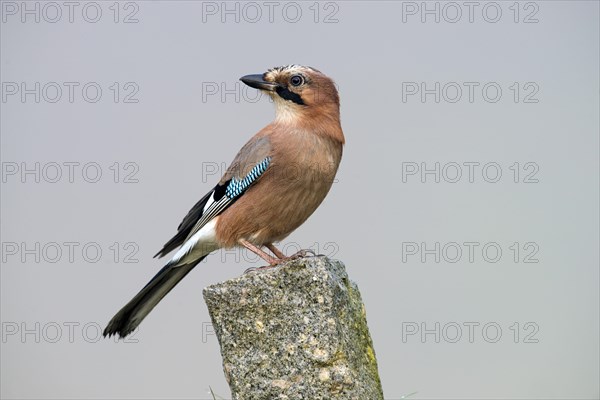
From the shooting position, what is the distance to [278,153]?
20.5ft

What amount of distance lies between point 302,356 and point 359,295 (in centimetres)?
85

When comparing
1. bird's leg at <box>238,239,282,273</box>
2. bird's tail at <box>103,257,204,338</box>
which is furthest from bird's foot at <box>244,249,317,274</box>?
bird's tail at <box>103,257,204,338</box>

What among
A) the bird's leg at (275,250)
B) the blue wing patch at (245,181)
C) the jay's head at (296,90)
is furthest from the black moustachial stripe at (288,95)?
the bird's leg at (275,250)

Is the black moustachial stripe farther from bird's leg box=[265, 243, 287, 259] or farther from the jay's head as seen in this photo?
bird's leg box=[265, 243, 287, 259]

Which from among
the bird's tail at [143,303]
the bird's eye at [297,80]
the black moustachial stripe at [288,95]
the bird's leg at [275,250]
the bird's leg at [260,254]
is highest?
the bird's eye at [297,80]

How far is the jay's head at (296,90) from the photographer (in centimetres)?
638

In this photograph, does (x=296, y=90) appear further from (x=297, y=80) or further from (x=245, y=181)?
(x=245, y=181)

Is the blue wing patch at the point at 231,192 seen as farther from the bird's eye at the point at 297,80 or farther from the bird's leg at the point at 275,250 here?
the bird's eye at the point at 297,80

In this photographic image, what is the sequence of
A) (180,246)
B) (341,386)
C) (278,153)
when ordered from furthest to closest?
1. (180,246)
2. (278,153)
3. (341,386)

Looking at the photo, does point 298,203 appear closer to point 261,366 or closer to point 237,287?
point 237,287

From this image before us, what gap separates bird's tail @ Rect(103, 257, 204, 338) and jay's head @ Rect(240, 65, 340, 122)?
62.1 inches

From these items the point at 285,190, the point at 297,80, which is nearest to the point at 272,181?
the point at 285,190

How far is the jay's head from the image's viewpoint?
638 centimetres

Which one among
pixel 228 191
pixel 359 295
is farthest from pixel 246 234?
pixel 359 295
